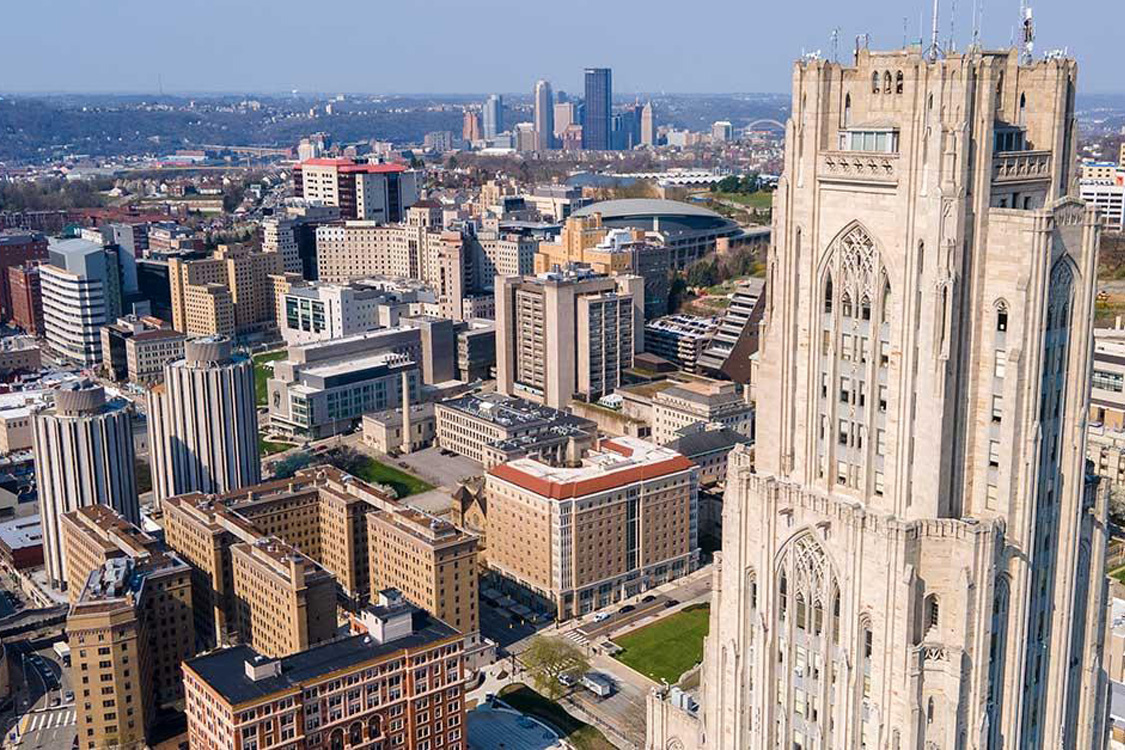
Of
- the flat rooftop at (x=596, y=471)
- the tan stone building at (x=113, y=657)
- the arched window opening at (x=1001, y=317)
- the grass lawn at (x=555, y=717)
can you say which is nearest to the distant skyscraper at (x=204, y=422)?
the flat rooftop at (x=596, y=471)

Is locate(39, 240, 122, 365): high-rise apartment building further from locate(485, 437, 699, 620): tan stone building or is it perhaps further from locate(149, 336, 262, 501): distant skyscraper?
locate(485, 437, 699, 620): tan stone building

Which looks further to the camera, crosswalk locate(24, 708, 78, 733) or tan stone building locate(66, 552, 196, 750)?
crosswalk locate(24, 708, 78, 733)

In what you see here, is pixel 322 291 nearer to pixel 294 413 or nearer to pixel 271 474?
pixel 294 413

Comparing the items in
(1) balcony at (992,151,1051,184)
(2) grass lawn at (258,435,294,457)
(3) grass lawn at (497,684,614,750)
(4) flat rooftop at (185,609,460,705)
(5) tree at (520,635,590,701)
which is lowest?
(3) grass lawn at (497,684,614,750)

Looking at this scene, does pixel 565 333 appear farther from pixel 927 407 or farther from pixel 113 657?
pixel 927 407

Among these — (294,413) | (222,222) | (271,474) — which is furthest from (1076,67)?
(222,222)

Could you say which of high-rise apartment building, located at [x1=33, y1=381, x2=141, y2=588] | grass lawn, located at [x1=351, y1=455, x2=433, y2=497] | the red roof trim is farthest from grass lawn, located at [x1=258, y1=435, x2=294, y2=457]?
the red roof trim
